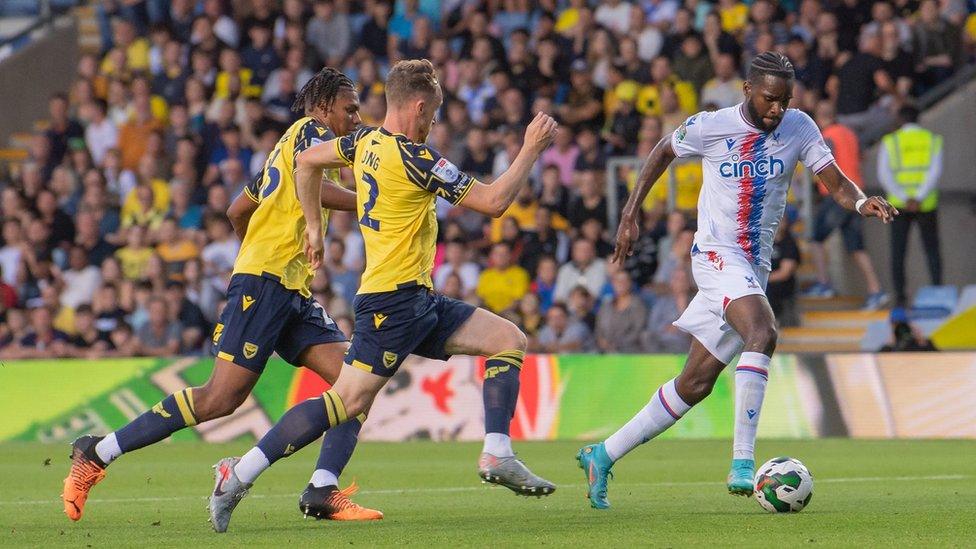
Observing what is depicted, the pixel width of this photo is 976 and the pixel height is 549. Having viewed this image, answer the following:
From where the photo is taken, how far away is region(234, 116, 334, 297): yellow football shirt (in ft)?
29.1

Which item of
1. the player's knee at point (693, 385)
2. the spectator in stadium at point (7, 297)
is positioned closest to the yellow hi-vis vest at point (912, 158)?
the player's knee at point (693, 385)

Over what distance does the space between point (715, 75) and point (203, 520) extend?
12.4m

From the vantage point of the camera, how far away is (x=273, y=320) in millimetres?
8812

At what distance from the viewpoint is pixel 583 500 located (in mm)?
9469

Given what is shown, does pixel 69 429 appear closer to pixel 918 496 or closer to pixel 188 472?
pixel 188 472

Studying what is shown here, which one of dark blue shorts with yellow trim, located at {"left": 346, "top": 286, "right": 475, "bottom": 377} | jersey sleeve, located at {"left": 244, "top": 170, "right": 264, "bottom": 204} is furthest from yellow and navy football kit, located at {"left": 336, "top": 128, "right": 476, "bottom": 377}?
jersey sleeve, located at {"left": 244, "top": 170, "right": 264, "bottom": 204}

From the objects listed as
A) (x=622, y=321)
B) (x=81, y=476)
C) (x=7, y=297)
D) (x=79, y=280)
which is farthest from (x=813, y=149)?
(x=7, y=297)

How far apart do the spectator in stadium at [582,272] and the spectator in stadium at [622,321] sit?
0.65 meters

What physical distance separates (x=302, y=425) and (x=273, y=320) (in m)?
1.03

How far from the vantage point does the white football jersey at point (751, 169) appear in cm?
899

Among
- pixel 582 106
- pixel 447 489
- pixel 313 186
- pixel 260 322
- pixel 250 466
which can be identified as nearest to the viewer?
pixel 250 466

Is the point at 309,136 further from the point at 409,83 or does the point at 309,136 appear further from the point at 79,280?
the point at 79,280

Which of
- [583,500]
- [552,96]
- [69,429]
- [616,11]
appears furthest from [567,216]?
[583,500]

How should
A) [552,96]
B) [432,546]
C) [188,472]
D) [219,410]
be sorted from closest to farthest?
1. [432,546]
2. [219,410]
3. [188,472]
4. [552,96]
